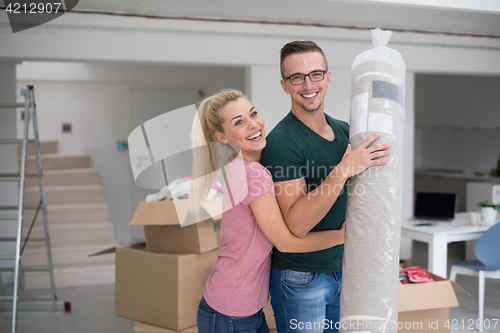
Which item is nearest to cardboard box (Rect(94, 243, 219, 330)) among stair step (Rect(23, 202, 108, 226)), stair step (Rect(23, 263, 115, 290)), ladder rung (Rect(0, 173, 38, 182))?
ladder rung (Rect(0, 173, 38, 182))

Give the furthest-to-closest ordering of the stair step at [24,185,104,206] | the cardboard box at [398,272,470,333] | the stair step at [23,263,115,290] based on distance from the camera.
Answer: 1. the stair step at [24,185,104,206]
2. the stair step at [23,263,115,290]
3. the cardboard box at [398,272,470,333]

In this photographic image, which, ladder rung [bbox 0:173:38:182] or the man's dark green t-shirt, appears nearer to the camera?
the man's dark green t-shirt

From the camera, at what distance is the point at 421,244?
609 cm

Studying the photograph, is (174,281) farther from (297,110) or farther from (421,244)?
(421,244)

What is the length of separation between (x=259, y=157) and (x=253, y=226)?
250 millimetres

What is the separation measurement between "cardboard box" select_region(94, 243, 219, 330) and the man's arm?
1238 mm

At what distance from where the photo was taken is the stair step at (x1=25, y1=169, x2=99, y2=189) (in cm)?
557

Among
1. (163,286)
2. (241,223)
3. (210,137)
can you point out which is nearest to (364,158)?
(241,223)

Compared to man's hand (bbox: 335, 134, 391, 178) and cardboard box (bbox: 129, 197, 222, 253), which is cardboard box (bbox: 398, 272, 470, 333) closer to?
cardboard box (bbox: 129, 197, 222, 253)

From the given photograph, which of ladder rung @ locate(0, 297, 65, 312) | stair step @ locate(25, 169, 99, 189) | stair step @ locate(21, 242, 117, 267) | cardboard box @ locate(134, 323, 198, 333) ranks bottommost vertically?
ladder rung @ locate(0, 297, 65, 312)

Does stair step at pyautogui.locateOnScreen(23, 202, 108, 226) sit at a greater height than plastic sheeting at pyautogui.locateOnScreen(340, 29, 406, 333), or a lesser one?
lesser

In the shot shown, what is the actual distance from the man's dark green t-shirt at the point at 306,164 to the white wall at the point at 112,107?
5.18m

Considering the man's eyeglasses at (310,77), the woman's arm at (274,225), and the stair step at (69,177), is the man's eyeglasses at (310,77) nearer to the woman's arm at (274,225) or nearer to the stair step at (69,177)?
the woman's arm at (274,225)

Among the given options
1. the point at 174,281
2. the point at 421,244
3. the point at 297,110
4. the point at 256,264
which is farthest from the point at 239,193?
the point at 421,244
